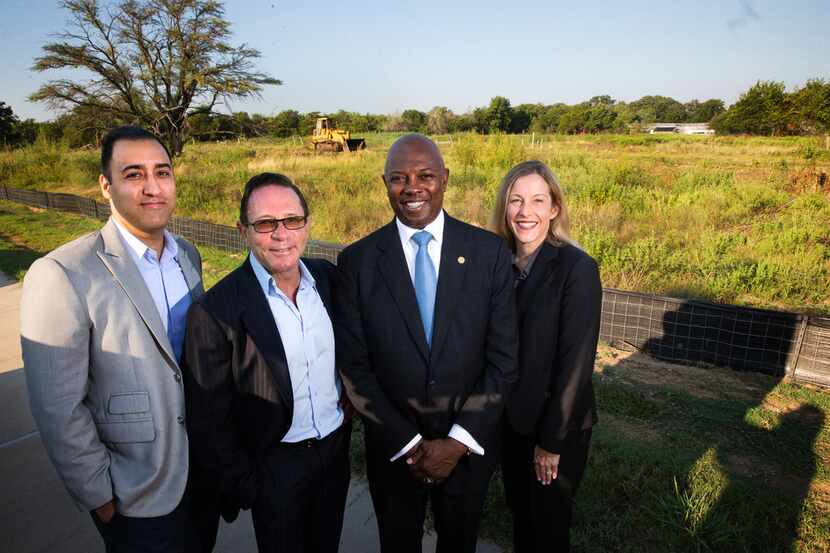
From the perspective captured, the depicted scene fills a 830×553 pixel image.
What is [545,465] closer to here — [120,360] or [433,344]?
[433,344]

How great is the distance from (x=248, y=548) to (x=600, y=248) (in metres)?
6.15

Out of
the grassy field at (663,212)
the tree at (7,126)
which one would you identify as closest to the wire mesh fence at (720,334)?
the grassy field at (663,212)

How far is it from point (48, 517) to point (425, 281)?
104 inches

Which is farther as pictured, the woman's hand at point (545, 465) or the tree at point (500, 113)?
the tree at point (500, 113)

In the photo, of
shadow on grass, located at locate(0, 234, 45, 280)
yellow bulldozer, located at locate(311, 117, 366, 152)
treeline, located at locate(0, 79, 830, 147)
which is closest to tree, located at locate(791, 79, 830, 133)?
treeline, located at locate(0, 79, 830, 147)

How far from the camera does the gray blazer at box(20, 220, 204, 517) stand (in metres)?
1.47

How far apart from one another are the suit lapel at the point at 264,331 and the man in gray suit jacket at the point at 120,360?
12.0 inches

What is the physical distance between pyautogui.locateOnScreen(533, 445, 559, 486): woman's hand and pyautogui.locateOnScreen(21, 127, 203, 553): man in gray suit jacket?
146 cm

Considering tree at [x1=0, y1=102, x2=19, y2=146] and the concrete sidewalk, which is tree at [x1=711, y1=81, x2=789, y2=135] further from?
tree at [x1=0, y1=102, x2=19, y2=146]

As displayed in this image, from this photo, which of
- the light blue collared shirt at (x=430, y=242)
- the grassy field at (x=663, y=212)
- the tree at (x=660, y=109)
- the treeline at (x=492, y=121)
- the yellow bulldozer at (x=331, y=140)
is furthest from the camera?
the tree at (x=660, y=109)

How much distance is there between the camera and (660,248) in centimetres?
702

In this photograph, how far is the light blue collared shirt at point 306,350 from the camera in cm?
181

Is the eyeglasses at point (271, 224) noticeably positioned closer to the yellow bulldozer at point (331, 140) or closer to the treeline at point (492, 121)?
the treeline at point (492, 121)

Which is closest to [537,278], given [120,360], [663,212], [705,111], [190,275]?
[190,275]
